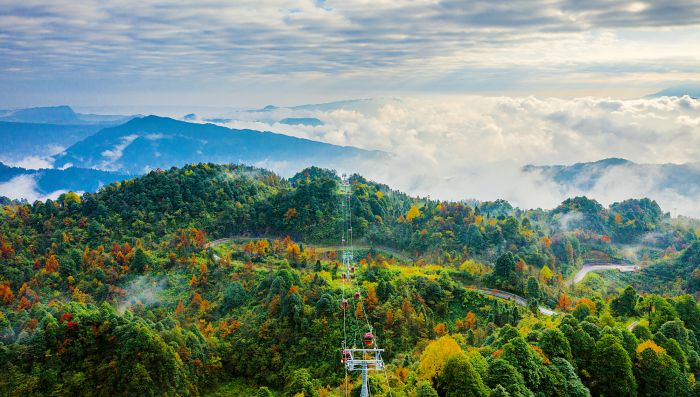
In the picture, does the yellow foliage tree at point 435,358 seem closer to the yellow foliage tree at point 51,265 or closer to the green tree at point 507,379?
the green tree at point 507,379

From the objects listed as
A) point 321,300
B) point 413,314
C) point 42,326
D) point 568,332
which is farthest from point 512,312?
point 42,326

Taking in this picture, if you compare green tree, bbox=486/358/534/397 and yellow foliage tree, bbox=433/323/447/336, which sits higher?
green tree, bbox=486/358/534/397

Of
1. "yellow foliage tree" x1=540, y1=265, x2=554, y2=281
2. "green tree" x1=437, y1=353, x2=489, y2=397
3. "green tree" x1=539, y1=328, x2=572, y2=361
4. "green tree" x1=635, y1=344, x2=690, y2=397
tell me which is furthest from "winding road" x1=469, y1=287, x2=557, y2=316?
"green tree" x1=437, y1=353, x2=489, y2=397

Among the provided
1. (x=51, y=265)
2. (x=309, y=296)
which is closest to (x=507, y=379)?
(x=309, y=296)

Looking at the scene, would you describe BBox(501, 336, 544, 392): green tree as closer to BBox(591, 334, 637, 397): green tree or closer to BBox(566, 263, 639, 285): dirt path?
BBox(591, 334, 637, 397): green tree

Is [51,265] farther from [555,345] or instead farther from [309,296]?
[555,345]

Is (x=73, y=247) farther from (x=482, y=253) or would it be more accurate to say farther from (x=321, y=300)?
(x=482, y=253)
